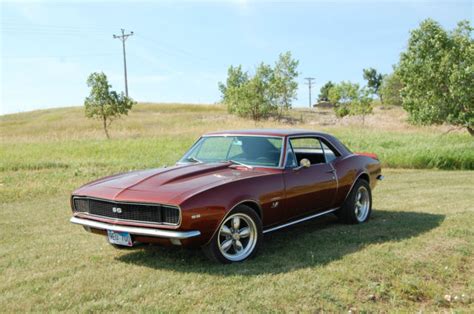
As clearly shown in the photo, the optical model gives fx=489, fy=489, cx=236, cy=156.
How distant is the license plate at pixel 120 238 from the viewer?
5.09 meters

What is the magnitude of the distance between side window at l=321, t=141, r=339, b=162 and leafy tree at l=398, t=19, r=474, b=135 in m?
13.2

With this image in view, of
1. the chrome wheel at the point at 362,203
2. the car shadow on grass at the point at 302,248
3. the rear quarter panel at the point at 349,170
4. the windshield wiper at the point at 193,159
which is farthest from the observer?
the chrome wheel at the point at 362,203

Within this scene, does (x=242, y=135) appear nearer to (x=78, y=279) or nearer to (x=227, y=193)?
(x=227, y=193)

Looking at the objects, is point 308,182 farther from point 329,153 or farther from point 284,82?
point 284,82

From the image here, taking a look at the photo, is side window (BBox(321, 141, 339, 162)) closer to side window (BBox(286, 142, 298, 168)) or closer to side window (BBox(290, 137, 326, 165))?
side window (BBox(290, 137, 326, 165))

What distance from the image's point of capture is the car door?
19.9ft

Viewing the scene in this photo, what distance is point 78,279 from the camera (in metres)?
4.93

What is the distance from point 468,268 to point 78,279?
13.4ft

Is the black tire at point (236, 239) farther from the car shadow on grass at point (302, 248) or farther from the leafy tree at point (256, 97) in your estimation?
the leafy tree at point (256, 97)

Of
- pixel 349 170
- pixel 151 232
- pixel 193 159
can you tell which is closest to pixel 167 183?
pixel 151 232

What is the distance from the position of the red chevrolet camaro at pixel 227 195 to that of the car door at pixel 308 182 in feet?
0.04

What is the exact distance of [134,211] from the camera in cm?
510

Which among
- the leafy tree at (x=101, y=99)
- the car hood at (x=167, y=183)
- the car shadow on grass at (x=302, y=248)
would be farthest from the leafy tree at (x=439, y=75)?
the leafy tree at (x=101, y=99)

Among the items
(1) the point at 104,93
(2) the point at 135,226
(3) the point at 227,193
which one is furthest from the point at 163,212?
(1) the point at 104,93
